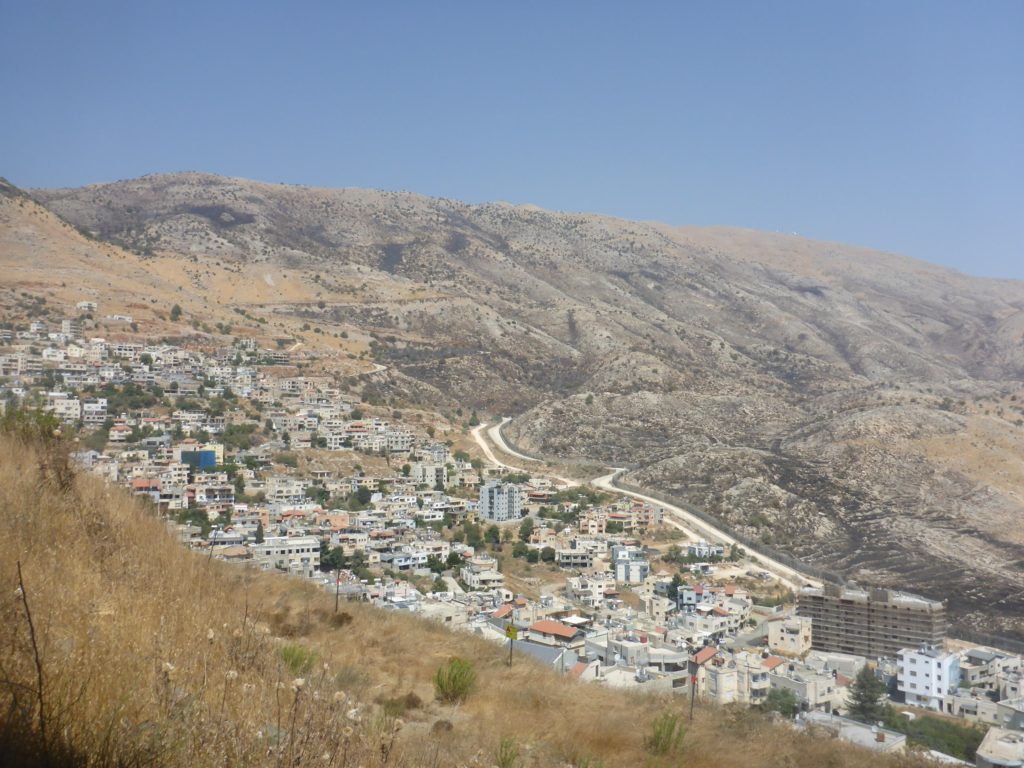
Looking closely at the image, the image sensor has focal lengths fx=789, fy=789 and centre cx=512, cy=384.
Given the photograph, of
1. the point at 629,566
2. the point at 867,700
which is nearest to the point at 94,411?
the point at 629,566

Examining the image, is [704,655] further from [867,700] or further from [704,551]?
[704,551]

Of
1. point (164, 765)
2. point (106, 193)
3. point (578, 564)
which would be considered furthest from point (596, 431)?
point (106, 193)

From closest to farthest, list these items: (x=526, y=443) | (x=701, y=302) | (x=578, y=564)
Answer: (x=578, y=564) < (x=526, y=443) < (x=701, y=302)

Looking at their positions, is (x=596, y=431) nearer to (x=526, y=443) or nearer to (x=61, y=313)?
(x=526, y=443)

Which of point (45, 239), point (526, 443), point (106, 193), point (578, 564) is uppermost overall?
point (106, 193)

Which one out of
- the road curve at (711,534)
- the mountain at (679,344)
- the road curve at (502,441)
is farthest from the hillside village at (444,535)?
the mountain at (679,344)

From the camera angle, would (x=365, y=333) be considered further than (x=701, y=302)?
No

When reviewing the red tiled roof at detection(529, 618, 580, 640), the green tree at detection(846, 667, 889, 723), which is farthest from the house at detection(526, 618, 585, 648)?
the green tree at detection(846, 667, 889, 723)
